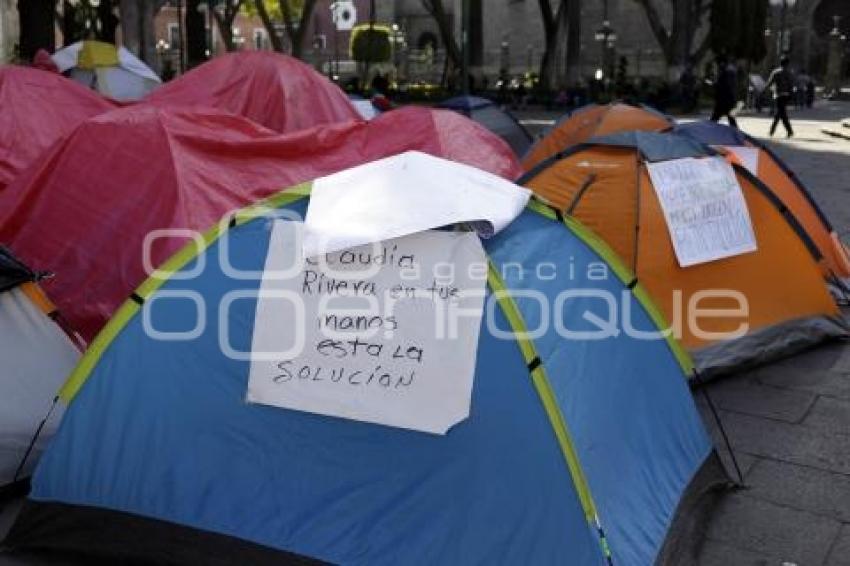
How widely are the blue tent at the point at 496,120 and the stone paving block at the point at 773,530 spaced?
7.78 m

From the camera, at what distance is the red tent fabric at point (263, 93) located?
824 centimetres

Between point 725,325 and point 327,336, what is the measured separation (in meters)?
2.89

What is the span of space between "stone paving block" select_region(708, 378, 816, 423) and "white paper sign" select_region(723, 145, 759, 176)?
187 cm

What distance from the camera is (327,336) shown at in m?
3.23

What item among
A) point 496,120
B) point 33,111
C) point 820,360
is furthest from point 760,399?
point 496,120

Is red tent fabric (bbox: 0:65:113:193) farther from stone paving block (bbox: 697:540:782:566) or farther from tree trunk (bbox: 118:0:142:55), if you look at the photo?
tree trunk (bbox: 118:0:142:55)

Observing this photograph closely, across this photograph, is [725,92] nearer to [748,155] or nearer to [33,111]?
[748,155]

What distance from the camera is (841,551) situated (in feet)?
11.6

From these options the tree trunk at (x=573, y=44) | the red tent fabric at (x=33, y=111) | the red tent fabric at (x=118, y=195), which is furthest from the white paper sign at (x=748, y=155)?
the tree trunk at (x=573, y=44)

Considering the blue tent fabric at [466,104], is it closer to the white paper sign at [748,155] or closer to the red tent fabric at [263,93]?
the red tent fabric at [263,93]

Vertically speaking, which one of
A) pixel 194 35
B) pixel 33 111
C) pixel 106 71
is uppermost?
pixel 194 35

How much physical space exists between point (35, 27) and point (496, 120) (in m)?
10.2

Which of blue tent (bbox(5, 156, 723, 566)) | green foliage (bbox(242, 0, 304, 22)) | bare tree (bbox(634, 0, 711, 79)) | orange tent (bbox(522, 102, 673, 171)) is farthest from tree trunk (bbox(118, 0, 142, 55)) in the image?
green foliage (bbox(242, 0, 304, 22))

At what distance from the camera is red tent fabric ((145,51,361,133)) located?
8.24m
